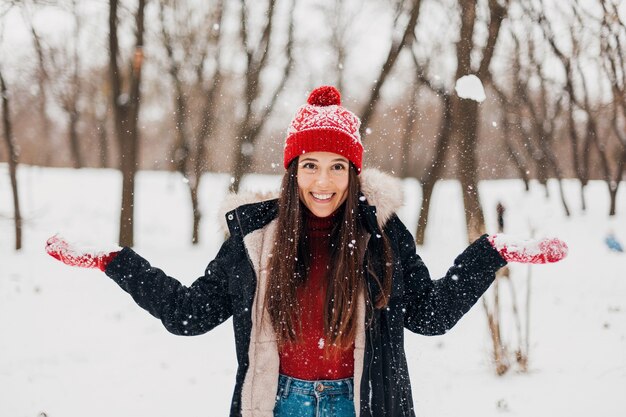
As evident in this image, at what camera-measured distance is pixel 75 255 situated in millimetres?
2057

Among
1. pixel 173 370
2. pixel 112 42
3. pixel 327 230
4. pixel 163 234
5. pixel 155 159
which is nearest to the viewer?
pixel 327 230

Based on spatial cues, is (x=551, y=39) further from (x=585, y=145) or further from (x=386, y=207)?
(x=386, y=207)

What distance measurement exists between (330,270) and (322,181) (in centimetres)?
32

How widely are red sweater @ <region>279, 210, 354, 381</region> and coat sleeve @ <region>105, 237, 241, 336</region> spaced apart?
27 cm

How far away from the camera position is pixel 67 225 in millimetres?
17125

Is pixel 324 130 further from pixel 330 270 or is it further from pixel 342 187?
pixel 330 270

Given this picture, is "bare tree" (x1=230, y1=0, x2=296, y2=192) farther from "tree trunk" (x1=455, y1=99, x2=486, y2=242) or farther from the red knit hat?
the red knit hat

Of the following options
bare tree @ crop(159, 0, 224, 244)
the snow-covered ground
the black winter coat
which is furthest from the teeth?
bare tree @ crop(159, 0, 224, 244)

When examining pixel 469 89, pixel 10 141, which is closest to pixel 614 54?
pixel 469 89

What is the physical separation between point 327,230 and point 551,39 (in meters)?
10.2

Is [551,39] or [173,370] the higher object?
[551,39]

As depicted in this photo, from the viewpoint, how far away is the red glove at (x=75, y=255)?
2.05 metres

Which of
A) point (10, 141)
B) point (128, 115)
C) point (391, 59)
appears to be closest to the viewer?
point (391, 59)

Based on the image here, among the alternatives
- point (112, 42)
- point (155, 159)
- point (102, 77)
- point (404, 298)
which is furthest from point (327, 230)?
point (155, 159)
